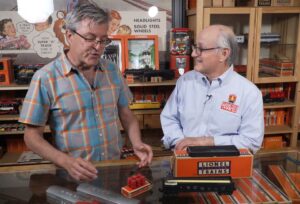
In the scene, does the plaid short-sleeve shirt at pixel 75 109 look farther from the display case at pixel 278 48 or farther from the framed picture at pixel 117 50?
the display case at pixel 278 48

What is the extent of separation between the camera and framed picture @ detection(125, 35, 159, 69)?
2869mm

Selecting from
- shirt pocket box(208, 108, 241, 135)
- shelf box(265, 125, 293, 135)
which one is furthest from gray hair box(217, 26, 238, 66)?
shelf box(265, 125, 293, 135)

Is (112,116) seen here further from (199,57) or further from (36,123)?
(199,57)

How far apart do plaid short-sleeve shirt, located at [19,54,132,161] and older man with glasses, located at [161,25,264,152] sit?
44cm

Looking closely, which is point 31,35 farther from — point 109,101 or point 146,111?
point 109,101

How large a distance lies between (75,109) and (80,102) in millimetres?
41

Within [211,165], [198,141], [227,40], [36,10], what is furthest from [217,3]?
[211,165]

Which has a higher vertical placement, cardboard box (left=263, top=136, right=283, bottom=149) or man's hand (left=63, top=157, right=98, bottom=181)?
man's hand (left=63, top=157, right=98, bottom=181)

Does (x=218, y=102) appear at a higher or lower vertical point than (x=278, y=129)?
higher

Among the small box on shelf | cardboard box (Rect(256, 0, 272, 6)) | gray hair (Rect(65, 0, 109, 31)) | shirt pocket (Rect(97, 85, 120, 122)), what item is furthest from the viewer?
cardboard box (Rect(256, 0, 272, 6))

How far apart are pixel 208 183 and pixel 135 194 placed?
0.27 meters

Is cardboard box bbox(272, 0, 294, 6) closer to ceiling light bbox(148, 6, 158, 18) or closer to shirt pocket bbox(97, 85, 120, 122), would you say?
ceiling light bbox(148, 6, 158, 18)

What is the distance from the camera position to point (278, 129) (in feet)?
9.89

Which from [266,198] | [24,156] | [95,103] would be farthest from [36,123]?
[24,156]
